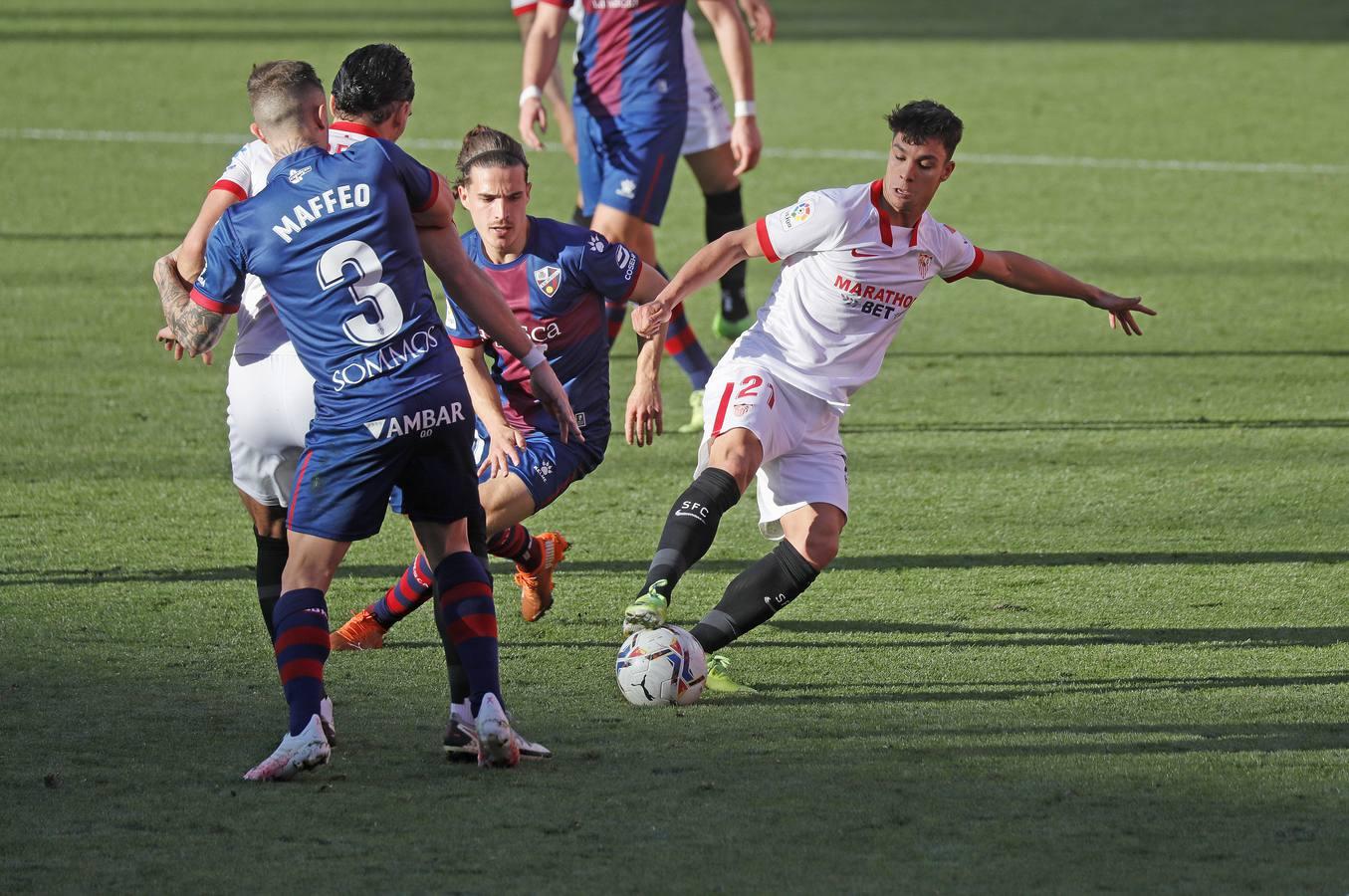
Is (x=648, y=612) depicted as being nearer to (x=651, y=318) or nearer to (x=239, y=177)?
(x=651, y=318)

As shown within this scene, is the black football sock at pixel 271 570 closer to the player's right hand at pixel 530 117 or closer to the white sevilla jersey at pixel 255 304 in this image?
the white sevilla jersey at pixel 255 304

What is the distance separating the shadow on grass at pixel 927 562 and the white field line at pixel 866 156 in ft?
25.1

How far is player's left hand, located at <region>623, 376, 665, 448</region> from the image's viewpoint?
5242 millimetres

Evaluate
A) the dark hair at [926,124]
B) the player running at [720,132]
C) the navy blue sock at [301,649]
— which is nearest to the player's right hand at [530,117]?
the player running at [720,132]

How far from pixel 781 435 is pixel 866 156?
866 cm

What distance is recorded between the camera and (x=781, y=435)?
541 centimetres

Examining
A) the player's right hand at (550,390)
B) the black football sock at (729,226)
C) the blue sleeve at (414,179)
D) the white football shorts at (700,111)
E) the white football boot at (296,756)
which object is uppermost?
the white football shorts at (700,111)

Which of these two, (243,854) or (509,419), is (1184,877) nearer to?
(243,854)

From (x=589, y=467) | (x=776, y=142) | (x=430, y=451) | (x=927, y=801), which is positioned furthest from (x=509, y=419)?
(x=776, y=142)

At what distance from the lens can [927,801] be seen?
13.6ft

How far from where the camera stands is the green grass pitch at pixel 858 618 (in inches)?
153

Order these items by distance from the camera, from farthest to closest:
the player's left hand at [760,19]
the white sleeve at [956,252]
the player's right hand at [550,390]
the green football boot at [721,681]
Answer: the player's left hand at [760,19], the white sleeve at [956,252], the green football boot at [721,681], the player's right hand at [550,390]

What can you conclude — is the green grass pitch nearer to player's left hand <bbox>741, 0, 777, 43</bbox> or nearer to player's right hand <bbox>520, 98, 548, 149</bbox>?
player's right hand <bbox>520, 98, 548, 149</bbox>

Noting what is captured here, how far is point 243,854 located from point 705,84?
5.89 m
